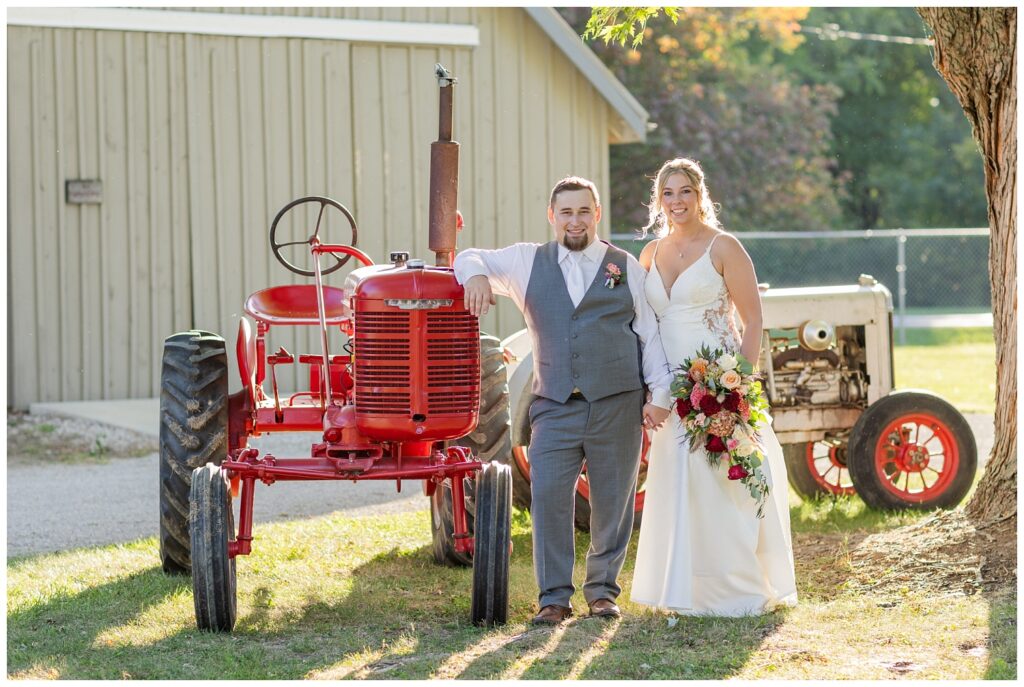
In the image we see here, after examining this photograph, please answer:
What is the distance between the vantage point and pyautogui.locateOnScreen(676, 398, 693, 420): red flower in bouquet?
520 centimetres

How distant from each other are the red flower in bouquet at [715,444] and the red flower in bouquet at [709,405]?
→ 0.38 ft

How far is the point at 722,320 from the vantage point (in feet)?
17.9

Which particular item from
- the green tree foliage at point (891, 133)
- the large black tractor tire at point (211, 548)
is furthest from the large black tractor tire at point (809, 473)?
the green tree foliage at point (891, 133)

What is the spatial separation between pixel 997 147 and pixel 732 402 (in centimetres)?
167

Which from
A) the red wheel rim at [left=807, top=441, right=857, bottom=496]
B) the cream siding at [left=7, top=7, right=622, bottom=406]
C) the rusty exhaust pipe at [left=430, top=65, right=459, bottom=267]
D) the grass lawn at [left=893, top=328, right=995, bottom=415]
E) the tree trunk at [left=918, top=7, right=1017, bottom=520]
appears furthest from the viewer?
the grass lawn at [left=893, top=328, right=995, bottom=415]

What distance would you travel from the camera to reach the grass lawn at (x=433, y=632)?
4.53 m

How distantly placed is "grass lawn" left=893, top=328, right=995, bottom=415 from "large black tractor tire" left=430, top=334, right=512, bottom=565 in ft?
18.8

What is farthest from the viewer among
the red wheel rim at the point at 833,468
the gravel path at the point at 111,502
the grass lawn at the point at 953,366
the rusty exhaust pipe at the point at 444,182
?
the grass lawn at the point at 953,366

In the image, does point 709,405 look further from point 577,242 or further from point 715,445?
point 577,242

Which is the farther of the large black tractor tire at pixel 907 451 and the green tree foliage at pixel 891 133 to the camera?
the green tree foliage at pixel 891 133

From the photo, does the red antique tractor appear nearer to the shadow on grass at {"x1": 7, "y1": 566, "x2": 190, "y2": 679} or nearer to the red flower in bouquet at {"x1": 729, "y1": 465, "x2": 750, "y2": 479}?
the shadow on grass at {"x1": 7, "y1": 566, "x2": 190, "y2": 679}

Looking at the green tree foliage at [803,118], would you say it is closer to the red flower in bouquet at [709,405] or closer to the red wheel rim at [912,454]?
the red wheel rim at [912,454]

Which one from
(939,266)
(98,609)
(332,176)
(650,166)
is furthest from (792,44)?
(98,609)

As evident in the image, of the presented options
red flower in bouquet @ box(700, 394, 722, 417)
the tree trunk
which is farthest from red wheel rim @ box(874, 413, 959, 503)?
red flower in bouquet @ box(700, 394, 722, 417)
